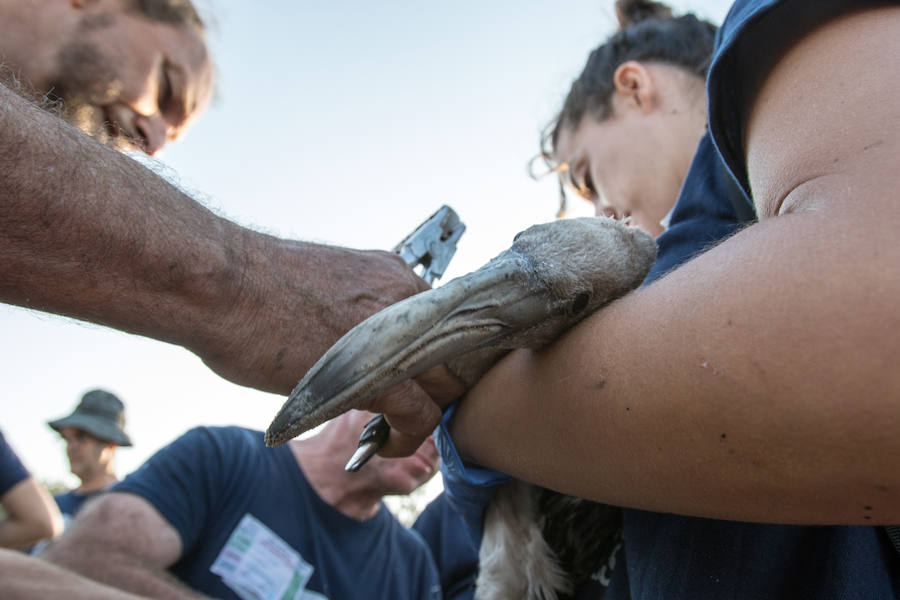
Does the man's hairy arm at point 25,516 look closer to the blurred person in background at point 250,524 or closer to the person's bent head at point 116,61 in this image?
the blurred person in background at point 250,524

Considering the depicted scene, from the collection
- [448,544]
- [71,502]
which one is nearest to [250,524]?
[448,544]

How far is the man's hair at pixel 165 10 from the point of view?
2.56 meters

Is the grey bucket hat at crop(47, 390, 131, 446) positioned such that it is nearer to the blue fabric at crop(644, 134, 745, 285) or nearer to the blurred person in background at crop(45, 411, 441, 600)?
the blurred person in background at crop(45, 411, 441, 600)

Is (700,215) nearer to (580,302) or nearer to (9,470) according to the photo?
(580,302)

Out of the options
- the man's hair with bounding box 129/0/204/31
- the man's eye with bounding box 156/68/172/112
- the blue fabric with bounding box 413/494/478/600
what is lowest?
the blue fabric with bounding box 413/494/478/600

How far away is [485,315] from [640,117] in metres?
1.30

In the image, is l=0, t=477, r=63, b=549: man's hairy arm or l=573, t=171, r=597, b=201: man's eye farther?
l=0, t=477, r=63, b=549: man's hairy arm

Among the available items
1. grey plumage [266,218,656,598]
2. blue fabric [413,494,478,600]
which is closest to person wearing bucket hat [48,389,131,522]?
blue fabric [413,494,478,600]

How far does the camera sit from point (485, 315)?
101 cm

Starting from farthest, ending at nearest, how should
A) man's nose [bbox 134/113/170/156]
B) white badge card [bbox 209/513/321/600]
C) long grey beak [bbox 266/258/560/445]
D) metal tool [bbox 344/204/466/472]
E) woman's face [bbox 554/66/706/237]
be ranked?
white badge card [bbox 209/513/321/600] < man's nose [bbox 134/113/170/156] < metal tool [bbox 344/204/466/472] < woman's face [bbox 554/66/706/237] < long grey beak [bbox 266/258/560/445]

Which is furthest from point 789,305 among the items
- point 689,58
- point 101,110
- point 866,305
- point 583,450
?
point 101,110

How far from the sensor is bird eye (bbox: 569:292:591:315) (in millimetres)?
1089

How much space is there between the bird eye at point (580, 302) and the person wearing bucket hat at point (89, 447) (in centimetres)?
562

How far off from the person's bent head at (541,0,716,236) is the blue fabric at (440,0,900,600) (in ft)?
2.29
